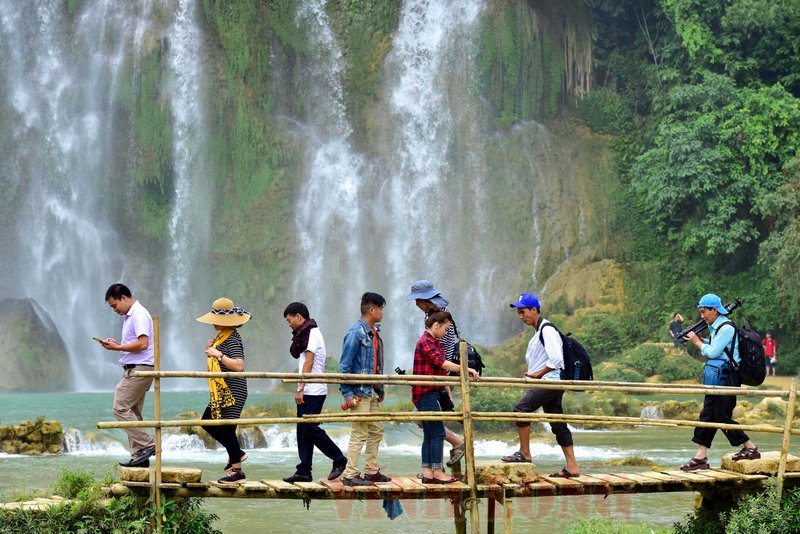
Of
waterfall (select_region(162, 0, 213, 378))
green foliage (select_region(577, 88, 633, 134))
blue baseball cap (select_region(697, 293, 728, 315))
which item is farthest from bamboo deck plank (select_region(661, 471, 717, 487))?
waterfall (select_region(162, 0, 213, 378))

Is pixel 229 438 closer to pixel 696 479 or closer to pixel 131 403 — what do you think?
pixel 131 403

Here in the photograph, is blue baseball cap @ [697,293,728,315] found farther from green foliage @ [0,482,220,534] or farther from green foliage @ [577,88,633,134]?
green foliage @ [577,88,633,134]

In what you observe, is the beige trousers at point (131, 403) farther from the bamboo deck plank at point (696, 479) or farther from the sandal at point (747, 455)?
the sandal at point (747, 455)

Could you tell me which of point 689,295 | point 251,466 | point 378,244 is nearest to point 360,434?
point 251,466

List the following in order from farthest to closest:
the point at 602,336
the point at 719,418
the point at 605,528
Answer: the point at 602,336 → the point at 605,528 → the point at 719,418

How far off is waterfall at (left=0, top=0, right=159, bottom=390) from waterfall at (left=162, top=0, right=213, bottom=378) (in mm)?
1478

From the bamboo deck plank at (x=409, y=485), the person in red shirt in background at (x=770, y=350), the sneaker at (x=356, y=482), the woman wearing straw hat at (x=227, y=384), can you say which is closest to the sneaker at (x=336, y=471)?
the sneaker at (x=356, y=482)

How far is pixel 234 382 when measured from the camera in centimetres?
952

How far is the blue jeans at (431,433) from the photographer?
9445mm

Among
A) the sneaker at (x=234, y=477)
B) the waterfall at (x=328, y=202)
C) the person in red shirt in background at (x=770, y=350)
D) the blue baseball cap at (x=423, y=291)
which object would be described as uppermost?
the waterfall at (x=328, y=202)

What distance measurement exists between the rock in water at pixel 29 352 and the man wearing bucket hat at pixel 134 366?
85.1 ft

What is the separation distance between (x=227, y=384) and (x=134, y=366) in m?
0.77

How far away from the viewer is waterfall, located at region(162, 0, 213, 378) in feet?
125

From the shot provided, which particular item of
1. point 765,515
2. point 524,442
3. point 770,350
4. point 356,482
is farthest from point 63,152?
point 765,515
